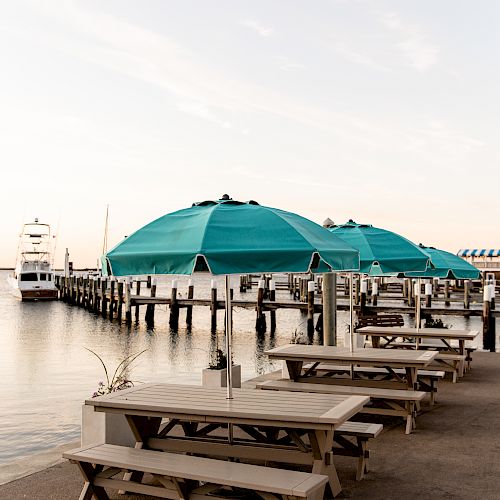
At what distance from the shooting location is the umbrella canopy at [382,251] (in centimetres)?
904

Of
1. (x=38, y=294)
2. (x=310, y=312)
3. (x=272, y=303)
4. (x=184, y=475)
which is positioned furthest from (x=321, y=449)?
(x=38, y=294)

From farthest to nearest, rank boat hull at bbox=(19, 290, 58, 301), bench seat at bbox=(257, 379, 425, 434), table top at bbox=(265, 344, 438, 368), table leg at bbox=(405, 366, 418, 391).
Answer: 1. boat hull at bbox=(19, 290, 58, 301)
2. table leg at bbox=(405, 366, 418, 391)
3. table top at bbox=(265, 344, 438, 368)
4. bench seat at bbox=(257, 379, 425, 434)

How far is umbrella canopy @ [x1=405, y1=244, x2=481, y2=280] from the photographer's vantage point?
13184 mm

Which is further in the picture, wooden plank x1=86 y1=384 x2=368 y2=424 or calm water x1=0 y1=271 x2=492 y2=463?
calm water x1=0 y1=271 x2=492 y2=463

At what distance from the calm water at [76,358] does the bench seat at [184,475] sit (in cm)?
522

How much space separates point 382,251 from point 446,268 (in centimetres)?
446

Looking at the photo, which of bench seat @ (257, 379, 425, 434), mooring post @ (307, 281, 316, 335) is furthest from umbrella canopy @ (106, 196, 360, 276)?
mooring post @ (307, 281, 316, 335)

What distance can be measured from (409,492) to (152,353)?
18.7 m

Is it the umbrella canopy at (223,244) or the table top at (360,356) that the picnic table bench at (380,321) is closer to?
the table top at (360,356)

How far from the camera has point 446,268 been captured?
43.1 feet

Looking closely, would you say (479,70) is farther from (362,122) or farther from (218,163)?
(218,163)

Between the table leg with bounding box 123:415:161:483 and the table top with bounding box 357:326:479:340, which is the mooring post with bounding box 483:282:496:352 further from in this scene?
the table leg with bounding box 123:415:161:483

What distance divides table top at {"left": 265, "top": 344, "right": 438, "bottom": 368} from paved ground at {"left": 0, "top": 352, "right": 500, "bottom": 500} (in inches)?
32.5

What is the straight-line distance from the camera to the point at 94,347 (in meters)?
26.2
